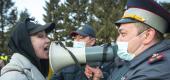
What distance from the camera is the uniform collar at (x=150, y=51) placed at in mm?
3953

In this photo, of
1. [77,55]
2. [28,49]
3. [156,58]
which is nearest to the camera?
[156,58]

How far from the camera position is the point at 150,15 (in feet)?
13.8

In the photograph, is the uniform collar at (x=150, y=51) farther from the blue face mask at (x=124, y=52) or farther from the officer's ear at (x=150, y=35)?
the blue face mask at (x=124, y=52)

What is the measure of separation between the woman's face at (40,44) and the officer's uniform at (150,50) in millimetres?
1158

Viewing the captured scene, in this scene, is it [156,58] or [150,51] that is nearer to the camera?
[156,58]

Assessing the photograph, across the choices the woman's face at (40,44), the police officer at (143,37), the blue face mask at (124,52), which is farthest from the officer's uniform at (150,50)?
the woman's face at (40,44)

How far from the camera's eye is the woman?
5.03 meters

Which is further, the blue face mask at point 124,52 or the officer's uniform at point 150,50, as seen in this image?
the blue face mask at point 124,52

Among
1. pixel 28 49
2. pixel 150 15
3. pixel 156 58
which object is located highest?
pixel 150 15

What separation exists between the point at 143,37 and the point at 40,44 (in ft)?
4.71

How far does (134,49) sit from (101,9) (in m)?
50.8

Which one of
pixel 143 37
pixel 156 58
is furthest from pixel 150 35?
pixel 156 58

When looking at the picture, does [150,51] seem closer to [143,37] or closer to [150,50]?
[150,50]

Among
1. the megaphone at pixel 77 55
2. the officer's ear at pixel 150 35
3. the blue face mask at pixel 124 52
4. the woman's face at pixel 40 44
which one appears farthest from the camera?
the woman's face at pixel 40 44
